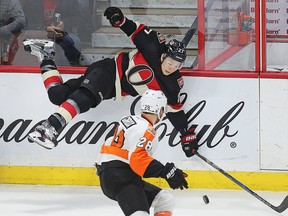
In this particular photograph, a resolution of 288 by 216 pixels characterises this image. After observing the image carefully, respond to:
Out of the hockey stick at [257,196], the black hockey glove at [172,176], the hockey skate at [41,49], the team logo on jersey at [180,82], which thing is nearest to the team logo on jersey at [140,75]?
the team logo on jersey at [180,82]

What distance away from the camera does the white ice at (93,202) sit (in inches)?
230

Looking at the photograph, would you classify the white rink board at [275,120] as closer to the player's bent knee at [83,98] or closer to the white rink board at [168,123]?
the white rink board at [168,123]

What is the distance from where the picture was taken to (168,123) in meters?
6.39

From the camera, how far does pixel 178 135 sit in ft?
21.0

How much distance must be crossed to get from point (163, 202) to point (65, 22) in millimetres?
2002

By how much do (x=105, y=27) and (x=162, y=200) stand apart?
1.88 m

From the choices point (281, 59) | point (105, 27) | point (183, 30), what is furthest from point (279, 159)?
point (105, 27)

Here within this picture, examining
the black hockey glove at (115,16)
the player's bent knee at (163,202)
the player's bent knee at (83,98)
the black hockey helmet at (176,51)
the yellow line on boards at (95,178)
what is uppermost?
→ the black hockey glove at (115,16)

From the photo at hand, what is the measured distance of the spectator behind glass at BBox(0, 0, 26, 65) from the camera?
6.48 m

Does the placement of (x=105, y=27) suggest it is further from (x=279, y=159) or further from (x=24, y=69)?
(x=279, y=159)

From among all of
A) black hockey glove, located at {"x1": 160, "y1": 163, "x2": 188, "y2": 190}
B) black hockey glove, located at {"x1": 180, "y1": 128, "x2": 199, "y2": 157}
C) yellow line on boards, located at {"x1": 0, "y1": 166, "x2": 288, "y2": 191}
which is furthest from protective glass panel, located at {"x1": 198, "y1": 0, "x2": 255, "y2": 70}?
black hockey glove, located at {"x1": 160, "y1": 163, "x2": 188, "y2": 190}

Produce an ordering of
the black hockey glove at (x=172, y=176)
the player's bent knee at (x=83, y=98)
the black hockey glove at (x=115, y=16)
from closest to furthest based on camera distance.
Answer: the black hockey glove at (x=172, y=176) → the player's bent knee at (x=83, y=98) → the black hockey glove at (x=115, y=16)

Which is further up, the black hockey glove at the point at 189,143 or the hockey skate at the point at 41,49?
the hockey skate at the point at 41,49

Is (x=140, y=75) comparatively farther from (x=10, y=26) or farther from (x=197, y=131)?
(x=10, y=26)
